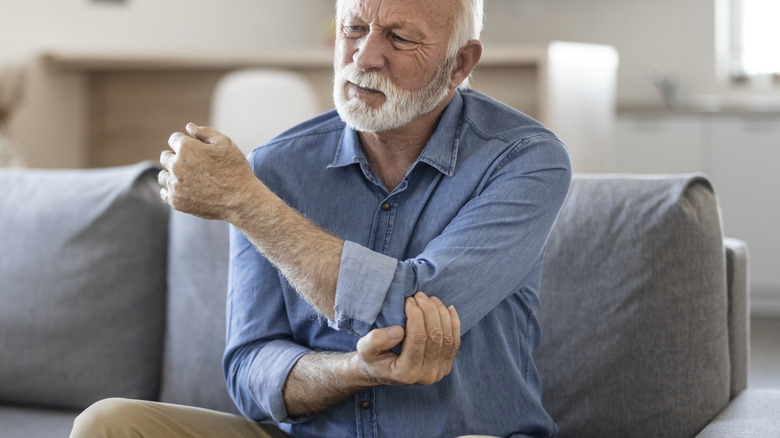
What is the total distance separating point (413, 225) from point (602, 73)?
3.02 meters

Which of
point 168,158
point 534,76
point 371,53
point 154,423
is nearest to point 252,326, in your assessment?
point 154,423

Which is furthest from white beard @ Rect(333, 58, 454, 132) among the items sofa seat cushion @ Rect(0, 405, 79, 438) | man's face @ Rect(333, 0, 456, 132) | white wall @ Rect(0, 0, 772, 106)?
white wall @ Rect(0, 0, 772, 106)

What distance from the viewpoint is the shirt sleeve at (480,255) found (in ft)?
3.68

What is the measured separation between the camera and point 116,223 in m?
1.79

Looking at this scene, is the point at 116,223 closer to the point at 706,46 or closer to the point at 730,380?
the point at 730,380

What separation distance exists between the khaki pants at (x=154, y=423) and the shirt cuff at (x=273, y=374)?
0.22 feet

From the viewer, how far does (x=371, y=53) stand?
1.27m

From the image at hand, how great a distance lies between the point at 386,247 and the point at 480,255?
0.18m

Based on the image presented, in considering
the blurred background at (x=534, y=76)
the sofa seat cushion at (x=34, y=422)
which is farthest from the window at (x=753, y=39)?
the sofa seat cushion at (x=34, y=422)

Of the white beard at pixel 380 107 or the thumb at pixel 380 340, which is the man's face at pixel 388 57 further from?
the thumb at pixel 380 340

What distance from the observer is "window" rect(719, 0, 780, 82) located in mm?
5344

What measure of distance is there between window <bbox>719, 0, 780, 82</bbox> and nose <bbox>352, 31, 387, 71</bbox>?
4.72m

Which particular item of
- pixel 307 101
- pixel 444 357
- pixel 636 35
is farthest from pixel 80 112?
pixel 444 357

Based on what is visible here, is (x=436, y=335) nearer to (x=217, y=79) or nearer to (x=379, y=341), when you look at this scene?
(x=379, y=341)
